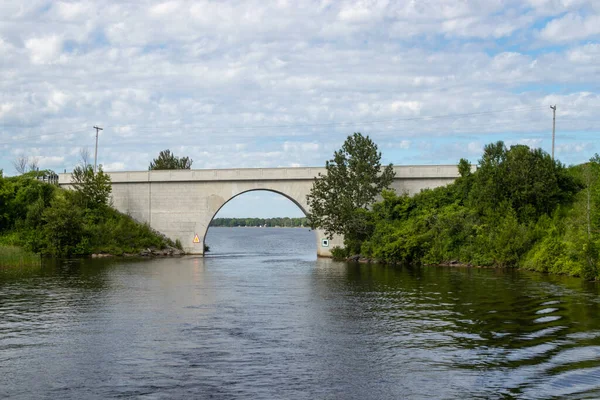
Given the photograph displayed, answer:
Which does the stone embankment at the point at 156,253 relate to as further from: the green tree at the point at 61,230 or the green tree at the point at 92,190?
the green tree at the point at 92,190

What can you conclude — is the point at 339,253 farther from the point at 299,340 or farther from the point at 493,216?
the point at 299,340

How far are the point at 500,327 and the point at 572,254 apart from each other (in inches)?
673

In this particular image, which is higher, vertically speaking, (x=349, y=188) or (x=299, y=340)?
(x=349, y=188)

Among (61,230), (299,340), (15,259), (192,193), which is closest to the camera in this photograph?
(299,340)

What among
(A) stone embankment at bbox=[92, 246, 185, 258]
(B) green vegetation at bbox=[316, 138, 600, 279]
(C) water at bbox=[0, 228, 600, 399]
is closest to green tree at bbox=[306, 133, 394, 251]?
(B) green vegetation at bbox=[316, 138, 600, 279]

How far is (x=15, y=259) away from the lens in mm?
41781

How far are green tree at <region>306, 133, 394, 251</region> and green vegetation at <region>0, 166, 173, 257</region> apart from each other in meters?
15.4

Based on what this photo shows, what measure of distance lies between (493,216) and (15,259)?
100 ft

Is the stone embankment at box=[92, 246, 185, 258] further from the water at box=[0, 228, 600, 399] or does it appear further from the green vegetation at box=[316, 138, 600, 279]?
the water at box=[0, 228, 600, 399]

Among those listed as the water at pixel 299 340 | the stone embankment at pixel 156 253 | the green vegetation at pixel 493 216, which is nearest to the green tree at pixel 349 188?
the green vegetation at pixel 493 216

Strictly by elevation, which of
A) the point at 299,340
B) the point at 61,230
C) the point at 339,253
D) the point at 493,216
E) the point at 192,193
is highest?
the point at 192,193

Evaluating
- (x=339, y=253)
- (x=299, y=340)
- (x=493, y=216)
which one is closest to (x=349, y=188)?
(x=339, y=253)

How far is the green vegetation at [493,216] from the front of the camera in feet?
133

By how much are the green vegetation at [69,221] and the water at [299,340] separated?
22.7 metres
